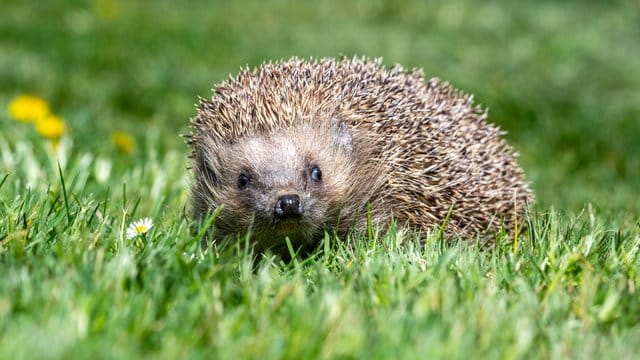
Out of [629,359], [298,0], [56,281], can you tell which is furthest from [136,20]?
[629,359]

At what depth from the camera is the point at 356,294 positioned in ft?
10.6

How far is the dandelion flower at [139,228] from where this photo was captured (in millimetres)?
3875

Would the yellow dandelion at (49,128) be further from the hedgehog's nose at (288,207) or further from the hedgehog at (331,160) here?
the hedgehog's nose at (288,207)

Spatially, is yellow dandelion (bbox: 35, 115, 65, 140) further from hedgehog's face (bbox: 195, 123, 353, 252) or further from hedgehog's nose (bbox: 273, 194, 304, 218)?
hedgehog's nose (bbox: 273, 194, 304, 218)

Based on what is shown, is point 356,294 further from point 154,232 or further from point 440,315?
point 154,232

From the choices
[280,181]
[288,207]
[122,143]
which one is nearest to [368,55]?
[122,143]

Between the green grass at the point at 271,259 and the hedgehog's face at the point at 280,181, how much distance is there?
0.27 meters

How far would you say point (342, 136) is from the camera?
4.73m

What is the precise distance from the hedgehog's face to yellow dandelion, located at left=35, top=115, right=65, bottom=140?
6.67 feet

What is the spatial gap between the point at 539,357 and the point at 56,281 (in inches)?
58.1

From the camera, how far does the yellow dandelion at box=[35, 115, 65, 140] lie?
6449mm

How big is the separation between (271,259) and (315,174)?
97 cm

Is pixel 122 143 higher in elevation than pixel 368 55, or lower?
lower

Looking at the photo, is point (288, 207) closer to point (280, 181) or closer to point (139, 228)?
point (280, 181)
